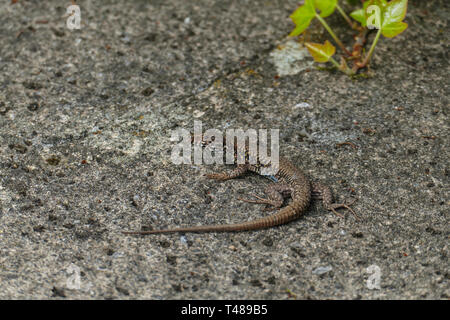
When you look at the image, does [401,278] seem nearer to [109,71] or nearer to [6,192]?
[6,192]

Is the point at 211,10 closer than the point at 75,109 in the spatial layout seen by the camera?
No

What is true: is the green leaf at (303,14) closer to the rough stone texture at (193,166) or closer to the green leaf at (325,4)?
the green leaf at (325,4)

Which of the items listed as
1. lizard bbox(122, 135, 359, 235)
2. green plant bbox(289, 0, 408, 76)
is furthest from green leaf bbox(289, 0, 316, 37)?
lizard bbox(122, 135, 359, 235)

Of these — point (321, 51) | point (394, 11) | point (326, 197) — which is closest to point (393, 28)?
point (394, 11)

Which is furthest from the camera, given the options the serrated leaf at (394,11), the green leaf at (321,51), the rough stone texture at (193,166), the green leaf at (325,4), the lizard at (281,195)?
the green leaf at (325,4)

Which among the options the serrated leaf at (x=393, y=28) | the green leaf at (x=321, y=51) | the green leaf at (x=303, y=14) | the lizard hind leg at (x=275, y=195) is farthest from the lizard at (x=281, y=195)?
the serrated leaf at (x=393, y=28)

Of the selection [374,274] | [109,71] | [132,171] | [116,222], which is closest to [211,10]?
[109,71]

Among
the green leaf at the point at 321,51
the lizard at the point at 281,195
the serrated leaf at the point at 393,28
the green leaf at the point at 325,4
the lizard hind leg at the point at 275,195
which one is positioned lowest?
the lizard hind leg at the point at 275,195
